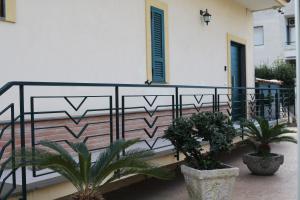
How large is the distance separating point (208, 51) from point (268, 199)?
15.7ft

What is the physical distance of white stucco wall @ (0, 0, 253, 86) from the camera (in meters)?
5.32

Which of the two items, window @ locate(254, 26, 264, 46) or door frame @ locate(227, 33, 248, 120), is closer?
door frame @ locate(227, 33, 248, 120)

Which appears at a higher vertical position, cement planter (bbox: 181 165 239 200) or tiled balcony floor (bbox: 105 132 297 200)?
cement planter (bbox: 181 165 239 200)

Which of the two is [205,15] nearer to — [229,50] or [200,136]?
[229,50]

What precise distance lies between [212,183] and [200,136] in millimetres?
738

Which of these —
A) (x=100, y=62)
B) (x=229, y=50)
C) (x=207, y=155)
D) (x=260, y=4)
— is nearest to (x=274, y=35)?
(x=260, y=4)

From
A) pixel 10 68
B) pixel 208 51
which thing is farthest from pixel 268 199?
pixel 208 51

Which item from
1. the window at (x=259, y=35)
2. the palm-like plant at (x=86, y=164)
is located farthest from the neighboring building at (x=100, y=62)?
the window at (x=259, y=35)

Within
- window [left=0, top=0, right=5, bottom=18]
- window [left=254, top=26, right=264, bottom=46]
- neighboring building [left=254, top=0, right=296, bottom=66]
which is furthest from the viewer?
window [left=254, top=26, right=264, bottom=46]

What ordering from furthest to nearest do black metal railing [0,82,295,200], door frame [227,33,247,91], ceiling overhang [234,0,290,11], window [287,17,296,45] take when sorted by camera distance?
window [287,17,296,45]
ceiling overhang [234,0,290,11]
door frame [227,33,247,91]
black metal railing [0,82,295,200]

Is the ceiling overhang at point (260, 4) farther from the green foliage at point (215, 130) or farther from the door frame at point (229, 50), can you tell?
the green foliage at point (215, 130)

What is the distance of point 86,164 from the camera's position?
401cm

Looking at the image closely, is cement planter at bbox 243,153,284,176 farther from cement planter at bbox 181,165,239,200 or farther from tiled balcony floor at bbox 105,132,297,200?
cement planter at bbox 181,165,239,200

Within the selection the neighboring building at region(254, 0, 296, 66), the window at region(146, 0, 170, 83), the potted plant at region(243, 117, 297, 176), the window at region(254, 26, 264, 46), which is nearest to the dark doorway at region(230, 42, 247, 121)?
the potted plant at region(243, 117, 297, 176)
